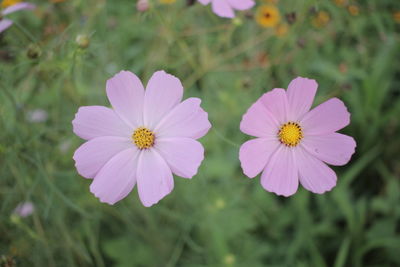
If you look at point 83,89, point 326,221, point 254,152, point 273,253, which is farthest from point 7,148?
point 326,221

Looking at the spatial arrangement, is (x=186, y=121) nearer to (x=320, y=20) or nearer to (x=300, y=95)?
(x=300, y=95)

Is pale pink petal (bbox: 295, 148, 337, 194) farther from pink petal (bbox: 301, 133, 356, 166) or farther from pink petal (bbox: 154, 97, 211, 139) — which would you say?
pink petal (bbox: 154, 97, 211, 139)

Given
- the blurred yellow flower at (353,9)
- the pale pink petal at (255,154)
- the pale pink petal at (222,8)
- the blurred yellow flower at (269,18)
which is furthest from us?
the blurred yellow flower at (269,18)

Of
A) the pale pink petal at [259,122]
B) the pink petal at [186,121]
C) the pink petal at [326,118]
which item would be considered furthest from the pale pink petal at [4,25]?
the pink petal at [326,118]

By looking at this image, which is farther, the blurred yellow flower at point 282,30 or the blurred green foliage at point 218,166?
the blurred yellow flower at point 282,30

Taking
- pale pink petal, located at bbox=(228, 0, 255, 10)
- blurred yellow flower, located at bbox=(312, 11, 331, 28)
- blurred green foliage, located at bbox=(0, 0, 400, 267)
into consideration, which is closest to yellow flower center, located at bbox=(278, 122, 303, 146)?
pale pink petal, located at bbox=(228, 0, 255, 10)

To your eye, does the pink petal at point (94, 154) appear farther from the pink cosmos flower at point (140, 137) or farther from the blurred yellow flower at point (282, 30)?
the blurred yellow flower at point (282, 30)
